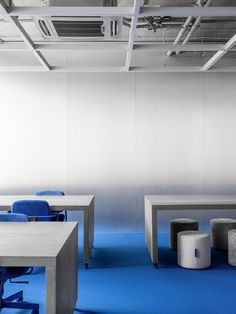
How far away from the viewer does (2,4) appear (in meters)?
3.16

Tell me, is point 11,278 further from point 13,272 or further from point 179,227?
point 179,227

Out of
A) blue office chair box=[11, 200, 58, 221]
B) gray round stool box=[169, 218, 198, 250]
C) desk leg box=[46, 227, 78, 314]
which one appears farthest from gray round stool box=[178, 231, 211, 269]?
desk leg box=[46, 227, 78, 314]

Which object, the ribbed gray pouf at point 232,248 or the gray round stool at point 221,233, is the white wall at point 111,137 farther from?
the ribbed gray pouf at point 232,248

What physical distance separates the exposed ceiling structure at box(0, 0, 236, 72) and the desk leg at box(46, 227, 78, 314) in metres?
2.17

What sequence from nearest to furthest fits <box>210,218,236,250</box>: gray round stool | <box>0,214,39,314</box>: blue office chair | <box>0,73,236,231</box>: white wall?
<box>0,214,39,314</box>: blue office chair, <box>210,218,236,250</box>: gray round stool, <box>0,73,236,231</box>: white wall

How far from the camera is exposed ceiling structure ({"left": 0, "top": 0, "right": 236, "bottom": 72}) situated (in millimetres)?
3338

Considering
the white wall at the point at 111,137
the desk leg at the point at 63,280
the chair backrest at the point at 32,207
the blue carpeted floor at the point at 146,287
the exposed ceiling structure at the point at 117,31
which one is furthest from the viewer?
the white wall at the point at 111,137

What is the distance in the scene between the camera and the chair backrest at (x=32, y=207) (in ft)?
13.1

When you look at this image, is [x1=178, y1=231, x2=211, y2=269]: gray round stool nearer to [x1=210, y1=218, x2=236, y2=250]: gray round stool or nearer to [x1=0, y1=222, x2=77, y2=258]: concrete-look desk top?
[x1=210, y1=218, x2=236, y2=250]: gray round stool

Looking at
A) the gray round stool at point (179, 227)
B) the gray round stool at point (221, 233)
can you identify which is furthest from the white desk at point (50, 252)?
the gray round stool at point (221, 233)

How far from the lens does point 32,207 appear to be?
13.1ft

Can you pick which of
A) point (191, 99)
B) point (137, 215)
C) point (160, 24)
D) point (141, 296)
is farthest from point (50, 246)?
point (191, 99)

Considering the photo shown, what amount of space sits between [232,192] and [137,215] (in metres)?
1.76

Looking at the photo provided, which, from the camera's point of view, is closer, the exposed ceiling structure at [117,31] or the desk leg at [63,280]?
the desk leg at [63,280]
